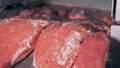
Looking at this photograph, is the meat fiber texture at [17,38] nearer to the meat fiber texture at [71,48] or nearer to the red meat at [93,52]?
the meat fiber texture at [71,48]

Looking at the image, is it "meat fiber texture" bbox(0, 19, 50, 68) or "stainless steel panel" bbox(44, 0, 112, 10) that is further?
"stainless steel panel" bbox(44, 0, 112, 10)

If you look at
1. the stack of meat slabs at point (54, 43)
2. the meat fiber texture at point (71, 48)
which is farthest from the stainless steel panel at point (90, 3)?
the meat fiber texture at point (71, 48)

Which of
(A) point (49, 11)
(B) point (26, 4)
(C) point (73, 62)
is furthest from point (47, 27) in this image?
(B) point (26, 4)

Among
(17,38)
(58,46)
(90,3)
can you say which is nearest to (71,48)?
(58,46)

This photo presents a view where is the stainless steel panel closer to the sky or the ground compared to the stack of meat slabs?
closer to the ground

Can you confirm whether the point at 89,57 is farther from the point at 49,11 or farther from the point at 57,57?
the point at 49,11

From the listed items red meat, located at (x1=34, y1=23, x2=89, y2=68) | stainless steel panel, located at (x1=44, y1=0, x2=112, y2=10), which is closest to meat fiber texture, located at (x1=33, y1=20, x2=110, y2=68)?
red meat, located at (x1=34, y1=23, x2=89, y2=68)

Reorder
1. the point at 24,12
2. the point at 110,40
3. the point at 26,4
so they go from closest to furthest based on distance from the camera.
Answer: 1. the point at 110,40
2. the point at 24,12
3. the point at 26,4

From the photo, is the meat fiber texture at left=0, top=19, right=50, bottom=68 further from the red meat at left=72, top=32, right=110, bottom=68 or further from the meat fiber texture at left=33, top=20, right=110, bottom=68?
the red meat at left=72, top=32, right=110, bottom=68
